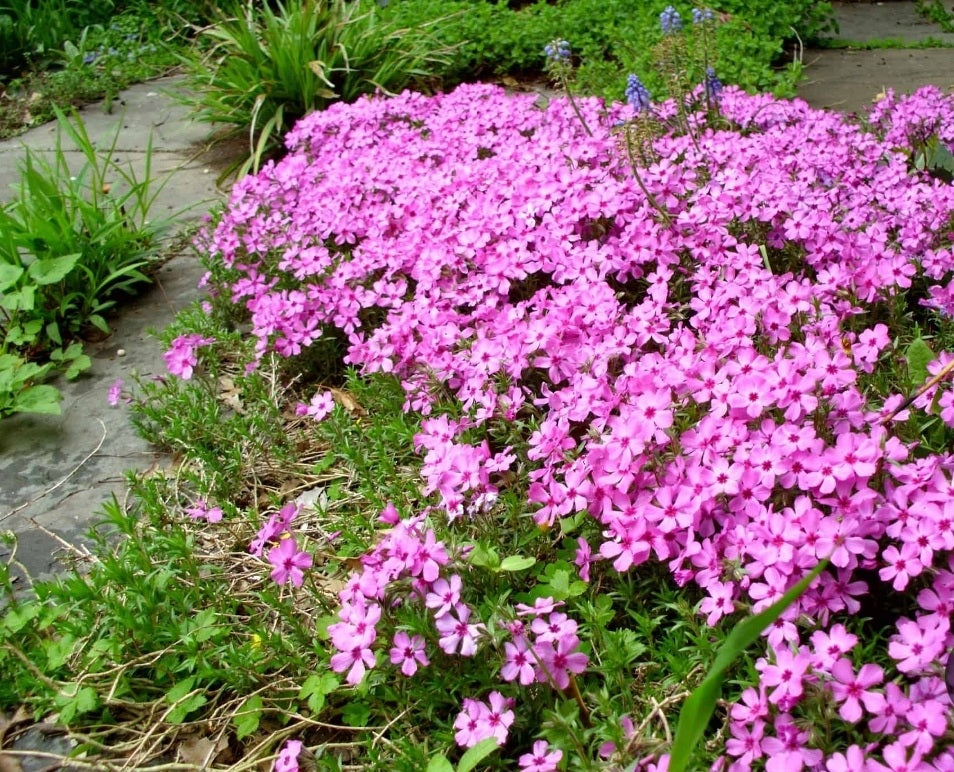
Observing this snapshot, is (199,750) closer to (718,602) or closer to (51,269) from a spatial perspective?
(718,602)

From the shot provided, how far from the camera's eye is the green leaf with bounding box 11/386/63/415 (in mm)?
2814

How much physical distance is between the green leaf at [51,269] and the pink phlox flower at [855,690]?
294 cm

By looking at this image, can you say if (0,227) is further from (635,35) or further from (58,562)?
(635,35)

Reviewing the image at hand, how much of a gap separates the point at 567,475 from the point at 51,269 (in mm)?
2398

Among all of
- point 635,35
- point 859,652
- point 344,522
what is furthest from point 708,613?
point 635,35

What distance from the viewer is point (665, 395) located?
1.75m

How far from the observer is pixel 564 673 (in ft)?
5.01

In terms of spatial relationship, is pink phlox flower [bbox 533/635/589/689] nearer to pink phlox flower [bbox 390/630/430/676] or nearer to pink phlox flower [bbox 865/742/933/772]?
pink phlox flower [bbox 390/630/430/676]

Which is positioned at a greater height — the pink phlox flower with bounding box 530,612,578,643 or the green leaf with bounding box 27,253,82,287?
the green leaf with bounding box 27,253,82,287

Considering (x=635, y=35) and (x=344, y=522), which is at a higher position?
(x=635, y=35)

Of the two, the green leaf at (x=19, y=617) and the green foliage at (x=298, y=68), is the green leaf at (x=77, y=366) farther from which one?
the green foliage at (x=298, y=68)

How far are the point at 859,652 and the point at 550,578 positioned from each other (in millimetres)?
622

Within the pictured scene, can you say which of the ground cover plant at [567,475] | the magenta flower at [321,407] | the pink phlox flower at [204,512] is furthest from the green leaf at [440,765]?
the magenta flower at [321,407]

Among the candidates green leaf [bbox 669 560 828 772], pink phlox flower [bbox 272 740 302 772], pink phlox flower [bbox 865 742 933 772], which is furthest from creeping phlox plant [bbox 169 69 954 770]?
green leaf [bbox 669 560 828 772]
